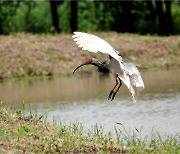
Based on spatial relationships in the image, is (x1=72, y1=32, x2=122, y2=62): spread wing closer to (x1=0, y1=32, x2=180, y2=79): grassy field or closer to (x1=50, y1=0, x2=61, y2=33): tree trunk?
(x1=0, y1=32, x2=180, y2=79): grassy field

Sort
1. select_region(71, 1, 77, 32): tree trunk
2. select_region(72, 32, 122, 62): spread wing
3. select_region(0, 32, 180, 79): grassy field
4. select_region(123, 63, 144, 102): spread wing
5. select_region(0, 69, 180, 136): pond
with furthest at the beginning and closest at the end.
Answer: select_region(71, 1, 77, 32): tree trunk < select_region(0, 32, 180, 79): grassy field < select_region(0, 69, 180, 136): pond < select_region(123, 63, 144, 102): spread wing < select_region(72, 32, 122, 62): spread wing

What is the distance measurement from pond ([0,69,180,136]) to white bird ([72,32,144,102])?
2.64 ft

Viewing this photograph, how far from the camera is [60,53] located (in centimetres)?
2386

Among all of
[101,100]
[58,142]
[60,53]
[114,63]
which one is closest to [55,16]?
[60,53]

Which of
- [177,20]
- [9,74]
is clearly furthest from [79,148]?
[177,20]

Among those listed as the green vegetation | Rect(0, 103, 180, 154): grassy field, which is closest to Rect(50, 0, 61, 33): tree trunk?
the green vegetation

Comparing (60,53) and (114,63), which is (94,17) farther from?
(114,63)

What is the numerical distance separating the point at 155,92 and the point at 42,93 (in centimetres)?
291

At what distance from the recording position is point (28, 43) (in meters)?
24.4

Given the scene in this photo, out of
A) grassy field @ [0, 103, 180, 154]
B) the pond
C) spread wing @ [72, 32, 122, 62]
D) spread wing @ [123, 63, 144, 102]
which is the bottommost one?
the pond

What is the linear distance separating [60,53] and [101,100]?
8.73m

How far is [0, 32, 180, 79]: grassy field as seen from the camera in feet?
73.3

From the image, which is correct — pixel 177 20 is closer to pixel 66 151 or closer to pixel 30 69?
pixel 30 69

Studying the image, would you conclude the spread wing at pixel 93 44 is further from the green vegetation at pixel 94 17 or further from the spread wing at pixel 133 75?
the green vegetation at pixel 94 17
